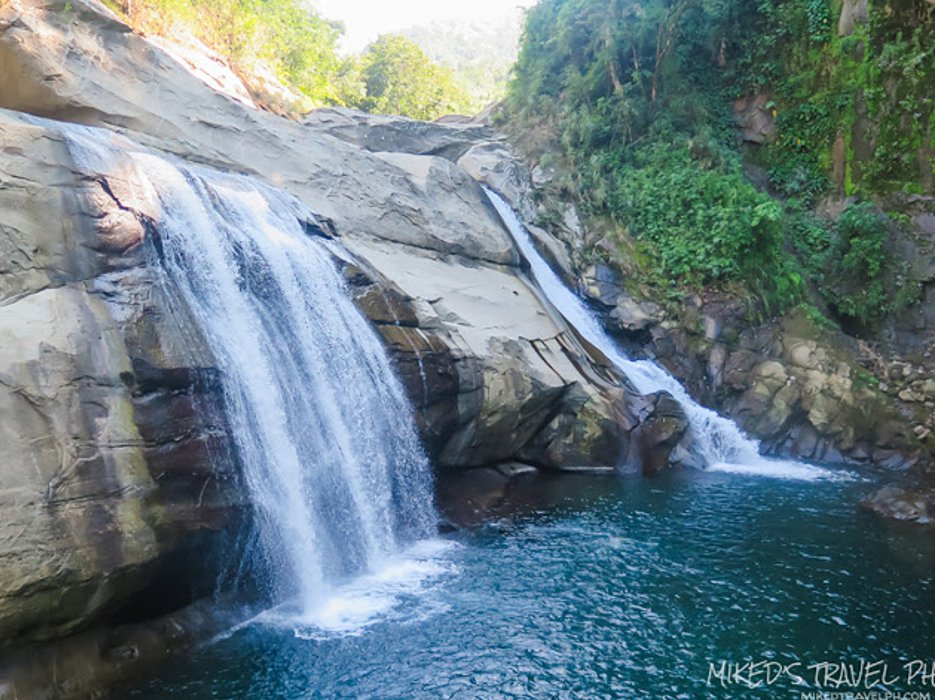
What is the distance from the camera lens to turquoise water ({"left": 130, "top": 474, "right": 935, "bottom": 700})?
22.0 ft

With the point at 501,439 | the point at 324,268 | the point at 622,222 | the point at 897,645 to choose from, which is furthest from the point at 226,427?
the point at 622,222

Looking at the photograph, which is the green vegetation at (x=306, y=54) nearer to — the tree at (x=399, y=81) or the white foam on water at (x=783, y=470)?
the tree at (x=399, y=81)

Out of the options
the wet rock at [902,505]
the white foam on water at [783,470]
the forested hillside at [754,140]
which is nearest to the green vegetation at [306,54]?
the forested hillside at [754,140]

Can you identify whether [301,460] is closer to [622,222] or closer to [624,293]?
[624,293]

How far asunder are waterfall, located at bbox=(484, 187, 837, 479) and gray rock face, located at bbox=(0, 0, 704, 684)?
0.87m

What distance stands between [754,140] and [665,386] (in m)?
9.37

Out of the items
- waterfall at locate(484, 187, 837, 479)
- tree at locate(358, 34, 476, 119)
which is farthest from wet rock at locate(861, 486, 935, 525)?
tree at locate(358, 34, 476, 119)

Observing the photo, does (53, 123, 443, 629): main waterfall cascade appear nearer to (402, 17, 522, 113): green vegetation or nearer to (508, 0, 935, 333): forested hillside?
(508, 0, 935, 333): forested hillside

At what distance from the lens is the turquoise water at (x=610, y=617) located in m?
6.70

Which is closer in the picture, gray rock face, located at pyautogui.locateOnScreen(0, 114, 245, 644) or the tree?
gray rock face, located at pyautogui.locateOnScreen(0, 114, 245, 644)

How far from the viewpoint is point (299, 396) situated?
9.55 meters

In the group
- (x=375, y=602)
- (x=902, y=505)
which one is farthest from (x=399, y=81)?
(x=375, y=602)

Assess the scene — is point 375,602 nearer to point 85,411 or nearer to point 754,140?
point 85,411

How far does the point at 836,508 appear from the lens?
461 inches
